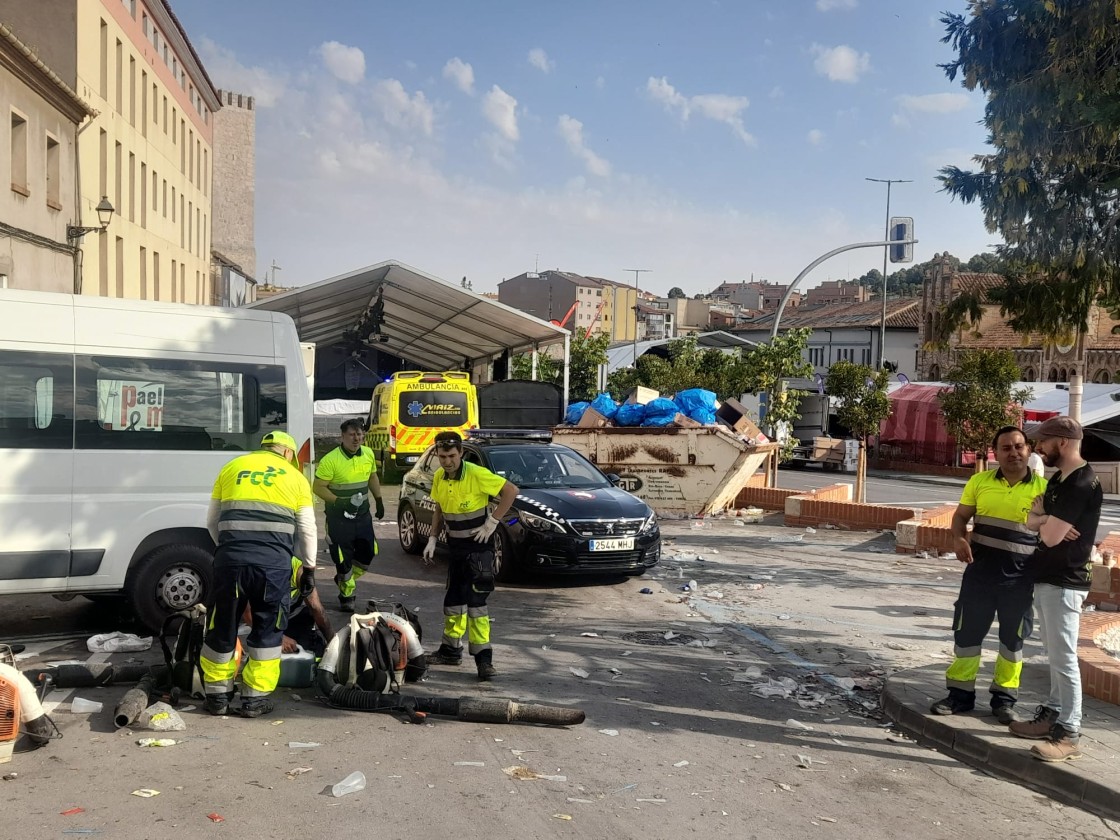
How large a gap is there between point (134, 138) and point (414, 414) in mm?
14567

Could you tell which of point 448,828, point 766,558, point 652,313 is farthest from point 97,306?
point 652,313

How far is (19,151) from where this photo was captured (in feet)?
62.7

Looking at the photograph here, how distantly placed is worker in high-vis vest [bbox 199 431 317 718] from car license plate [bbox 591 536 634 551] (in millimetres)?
4492

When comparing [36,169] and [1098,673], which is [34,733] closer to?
[1098,673]

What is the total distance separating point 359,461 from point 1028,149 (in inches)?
245

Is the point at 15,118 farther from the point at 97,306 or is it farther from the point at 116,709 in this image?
the point at 116,709

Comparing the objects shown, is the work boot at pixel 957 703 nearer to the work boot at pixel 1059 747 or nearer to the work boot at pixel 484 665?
the work boot at pixel 1059 747

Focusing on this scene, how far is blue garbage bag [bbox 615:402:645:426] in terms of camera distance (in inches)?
678

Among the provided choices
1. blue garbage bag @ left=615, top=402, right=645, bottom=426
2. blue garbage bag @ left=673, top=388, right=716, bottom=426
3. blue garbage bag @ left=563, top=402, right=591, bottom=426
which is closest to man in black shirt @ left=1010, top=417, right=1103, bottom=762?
blue garbage bag @ left=615, top=402, right=645, bottom=426

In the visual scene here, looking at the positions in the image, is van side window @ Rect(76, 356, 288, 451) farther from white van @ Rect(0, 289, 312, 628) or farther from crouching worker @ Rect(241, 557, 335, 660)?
crouching worker @ Rect(241, 557, 335, 660)

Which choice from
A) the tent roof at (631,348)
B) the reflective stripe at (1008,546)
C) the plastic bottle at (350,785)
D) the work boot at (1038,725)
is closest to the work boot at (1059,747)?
the work boot at (1038,725)

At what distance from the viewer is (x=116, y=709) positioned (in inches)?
230

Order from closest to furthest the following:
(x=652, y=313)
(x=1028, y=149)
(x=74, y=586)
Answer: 1. (x=74, y=586)
2. (x=1028, y=149)
3. (x=652, y=313)

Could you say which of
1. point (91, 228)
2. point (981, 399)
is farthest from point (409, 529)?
point (981, 399)
